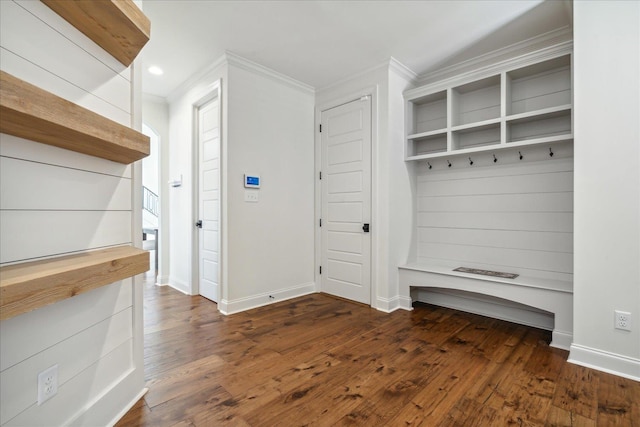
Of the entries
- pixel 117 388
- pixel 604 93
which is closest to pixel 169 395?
pixel 117 388

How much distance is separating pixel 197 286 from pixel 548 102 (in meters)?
4.37

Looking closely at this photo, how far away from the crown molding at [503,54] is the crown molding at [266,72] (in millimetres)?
1430

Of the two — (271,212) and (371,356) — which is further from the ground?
(271,212)

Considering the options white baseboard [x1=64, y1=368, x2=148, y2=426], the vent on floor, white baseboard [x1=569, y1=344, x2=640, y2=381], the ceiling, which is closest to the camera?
white baseboard [x1=64, y1=368, x2=148, y2=426]

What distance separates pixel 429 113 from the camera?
3674 millimetres

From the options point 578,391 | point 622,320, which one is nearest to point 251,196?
point 578,391

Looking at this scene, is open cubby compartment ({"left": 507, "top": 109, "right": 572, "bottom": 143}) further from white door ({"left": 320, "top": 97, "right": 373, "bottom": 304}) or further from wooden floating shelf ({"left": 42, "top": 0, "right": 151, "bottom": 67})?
wooden floating shelf ({"left": 42, "top": 0, "right": 151, "bottom": 67})

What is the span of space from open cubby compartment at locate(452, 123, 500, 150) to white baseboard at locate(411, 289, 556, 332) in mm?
1625

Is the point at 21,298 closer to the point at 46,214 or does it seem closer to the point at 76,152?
the point at 46,214

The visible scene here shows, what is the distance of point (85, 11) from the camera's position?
3.80 feet

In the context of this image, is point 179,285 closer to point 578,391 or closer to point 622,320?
point 578,391

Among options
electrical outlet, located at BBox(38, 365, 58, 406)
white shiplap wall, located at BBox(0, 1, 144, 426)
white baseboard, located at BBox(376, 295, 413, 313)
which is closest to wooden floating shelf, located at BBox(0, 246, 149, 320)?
white shiplap wall, located at BBox(0, 1, 144, 426)

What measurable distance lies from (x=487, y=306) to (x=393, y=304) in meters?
0.96

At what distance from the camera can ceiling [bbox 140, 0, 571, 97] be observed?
2.46 meters
